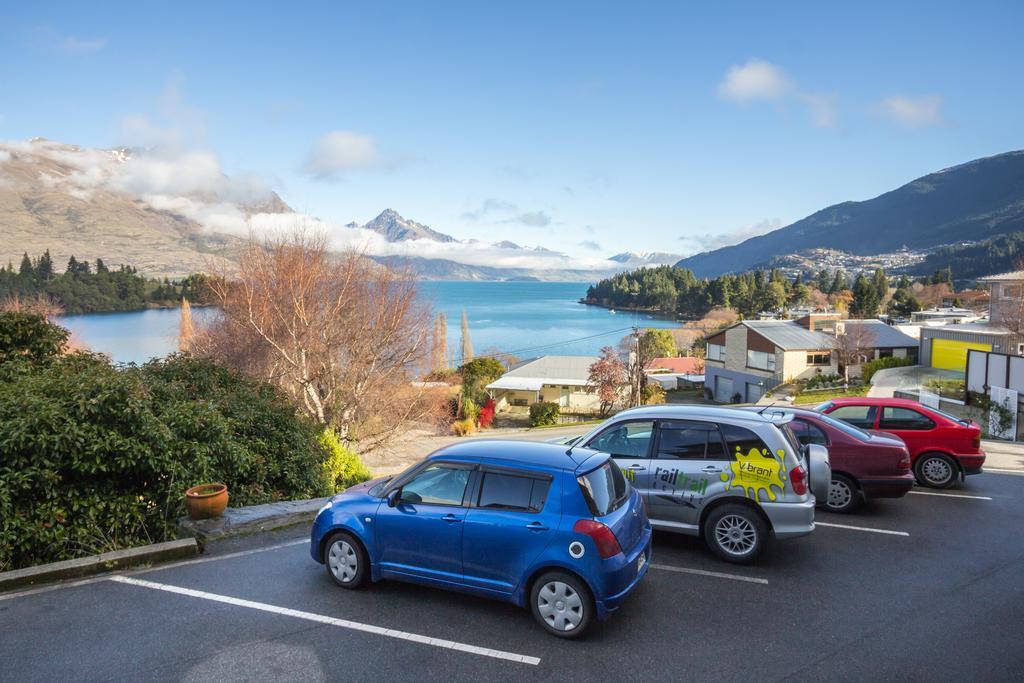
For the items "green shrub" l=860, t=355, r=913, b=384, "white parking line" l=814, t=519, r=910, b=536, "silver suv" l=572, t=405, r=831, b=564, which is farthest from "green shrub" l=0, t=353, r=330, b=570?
"green shrub" l=860, t=355, r=913, b=384

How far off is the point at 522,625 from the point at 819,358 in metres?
51.1

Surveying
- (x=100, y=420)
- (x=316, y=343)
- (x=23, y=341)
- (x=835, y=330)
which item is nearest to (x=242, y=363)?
(x=316, y=343)

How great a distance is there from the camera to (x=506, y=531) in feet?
17.8

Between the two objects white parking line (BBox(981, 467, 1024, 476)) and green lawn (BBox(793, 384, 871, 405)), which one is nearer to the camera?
white parking line (BBox(981, 467, 1024, 476))

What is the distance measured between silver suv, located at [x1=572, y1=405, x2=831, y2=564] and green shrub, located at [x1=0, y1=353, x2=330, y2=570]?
5880mm

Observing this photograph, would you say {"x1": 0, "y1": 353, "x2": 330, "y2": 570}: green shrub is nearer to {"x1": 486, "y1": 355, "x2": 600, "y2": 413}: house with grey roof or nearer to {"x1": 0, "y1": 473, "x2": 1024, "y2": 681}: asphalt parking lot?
{"x1": 0, "y1": 473, "x2": 1024, "y2": 681}: asphalt parking lot

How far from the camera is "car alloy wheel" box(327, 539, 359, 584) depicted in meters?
6.19

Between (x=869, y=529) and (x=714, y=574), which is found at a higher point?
(x=714, y=574)

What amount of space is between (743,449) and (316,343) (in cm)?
2014

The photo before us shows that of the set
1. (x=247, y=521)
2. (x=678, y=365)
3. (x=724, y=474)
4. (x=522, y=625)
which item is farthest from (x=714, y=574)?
(x=678, y=365)

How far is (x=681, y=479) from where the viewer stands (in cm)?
732

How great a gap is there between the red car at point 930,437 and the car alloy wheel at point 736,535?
5262 mm

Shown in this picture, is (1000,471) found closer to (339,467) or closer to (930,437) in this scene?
(930,437)

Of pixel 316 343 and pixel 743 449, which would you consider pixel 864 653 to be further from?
pixel 316 343
